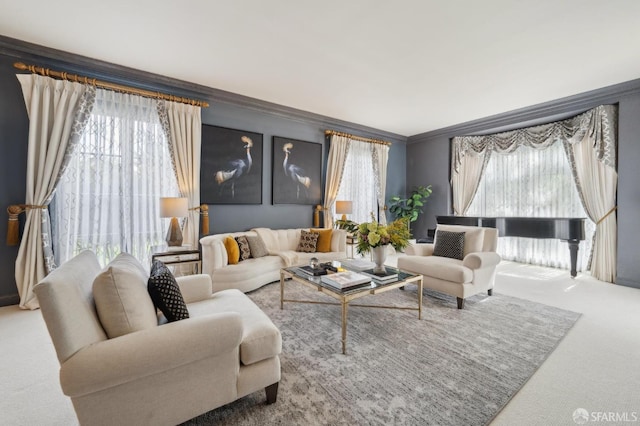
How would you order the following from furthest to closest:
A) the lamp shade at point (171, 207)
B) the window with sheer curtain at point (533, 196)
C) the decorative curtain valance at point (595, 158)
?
the window with sheer curtain at point (533, 196), the decorative curtain valance at point (595, 158), the lamp shade at point (171, 207)

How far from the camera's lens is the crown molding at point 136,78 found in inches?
121

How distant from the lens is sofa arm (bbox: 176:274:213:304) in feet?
7.04

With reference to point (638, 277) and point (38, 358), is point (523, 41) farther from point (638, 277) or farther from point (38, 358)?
point (38, 358)

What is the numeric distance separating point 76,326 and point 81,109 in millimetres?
3335

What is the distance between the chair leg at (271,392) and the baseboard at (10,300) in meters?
3.60

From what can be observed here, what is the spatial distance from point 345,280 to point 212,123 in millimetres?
3409

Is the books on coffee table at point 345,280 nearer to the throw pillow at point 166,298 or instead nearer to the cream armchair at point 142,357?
the cream armchair at point 142,357

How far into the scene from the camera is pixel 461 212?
632 centimetres

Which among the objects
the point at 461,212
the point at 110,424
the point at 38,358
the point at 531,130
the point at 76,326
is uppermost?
the point at 531,130

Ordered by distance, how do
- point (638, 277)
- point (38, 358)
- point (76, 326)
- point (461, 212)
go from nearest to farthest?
point (76, 326) → point (38, 358) → point (638, 277) → point (461, 212)

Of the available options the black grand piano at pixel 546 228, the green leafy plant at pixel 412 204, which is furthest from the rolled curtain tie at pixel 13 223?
the black grand piano at pixel 546 228

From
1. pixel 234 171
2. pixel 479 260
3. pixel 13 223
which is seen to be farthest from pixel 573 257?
pixel 13 223

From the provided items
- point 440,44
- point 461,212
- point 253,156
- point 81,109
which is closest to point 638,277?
point 461,212

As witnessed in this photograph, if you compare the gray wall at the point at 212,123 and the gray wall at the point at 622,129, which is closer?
the gray wall at the point at 212,123
